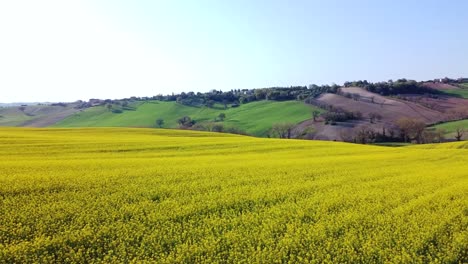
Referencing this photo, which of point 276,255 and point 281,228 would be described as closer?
point 276,255

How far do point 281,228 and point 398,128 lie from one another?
7361cm

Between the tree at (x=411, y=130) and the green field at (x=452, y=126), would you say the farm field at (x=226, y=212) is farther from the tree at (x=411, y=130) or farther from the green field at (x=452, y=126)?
the green field at (x=452, y=126)

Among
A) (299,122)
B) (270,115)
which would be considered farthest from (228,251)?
(270,115)

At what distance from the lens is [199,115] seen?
12425cm

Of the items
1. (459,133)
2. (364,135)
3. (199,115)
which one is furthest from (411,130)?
(199,115)

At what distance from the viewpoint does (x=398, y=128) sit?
7844 cm

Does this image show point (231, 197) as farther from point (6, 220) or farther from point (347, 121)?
point (347, 121)

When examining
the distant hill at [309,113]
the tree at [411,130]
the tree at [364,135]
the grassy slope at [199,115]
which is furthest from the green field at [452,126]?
the grassy slope at [199,115]

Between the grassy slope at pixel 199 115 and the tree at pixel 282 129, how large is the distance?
12.1ft

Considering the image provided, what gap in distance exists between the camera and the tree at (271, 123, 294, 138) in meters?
86.8

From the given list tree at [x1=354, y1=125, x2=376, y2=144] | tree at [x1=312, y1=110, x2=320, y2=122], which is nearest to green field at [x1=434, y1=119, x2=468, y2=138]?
tree at [x1=354, y1=125, x2=376, y2=144]

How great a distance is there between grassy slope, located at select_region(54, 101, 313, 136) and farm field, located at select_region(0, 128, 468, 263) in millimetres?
73736

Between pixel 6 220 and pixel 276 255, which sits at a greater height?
pixel 6 220

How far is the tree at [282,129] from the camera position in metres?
86.8
